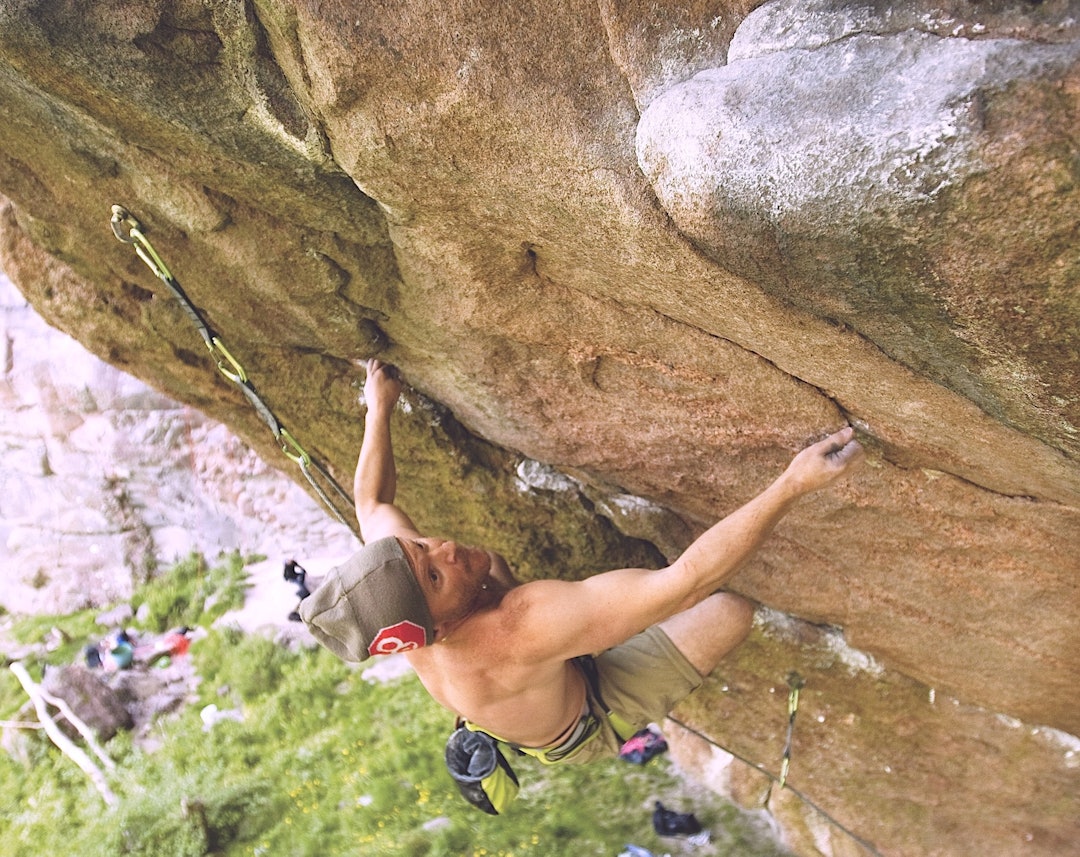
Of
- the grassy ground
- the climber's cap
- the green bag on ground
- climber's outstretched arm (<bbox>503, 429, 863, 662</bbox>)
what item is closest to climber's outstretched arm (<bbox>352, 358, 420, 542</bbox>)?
the climber's cap

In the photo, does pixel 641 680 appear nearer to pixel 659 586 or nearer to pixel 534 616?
A: pixel 534 616

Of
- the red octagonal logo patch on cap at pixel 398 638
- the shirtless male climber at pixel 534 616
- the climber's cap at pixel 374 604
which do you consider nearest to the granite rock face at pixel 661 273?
the shirtless male climber at pixel 534 616

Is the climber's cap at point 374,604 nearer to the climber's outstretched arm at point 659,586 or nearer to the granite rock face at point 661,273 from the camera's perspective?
the climber's outstretched arm at point 659,586

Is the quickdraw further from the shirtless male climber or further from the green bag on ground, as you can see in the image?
the green bag on ground

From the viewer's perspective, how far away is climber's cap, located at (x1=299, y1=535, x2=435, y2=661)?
Result: 95.3 inches

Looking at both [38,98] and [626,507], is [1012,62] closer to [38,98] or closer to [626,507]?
[38,98]

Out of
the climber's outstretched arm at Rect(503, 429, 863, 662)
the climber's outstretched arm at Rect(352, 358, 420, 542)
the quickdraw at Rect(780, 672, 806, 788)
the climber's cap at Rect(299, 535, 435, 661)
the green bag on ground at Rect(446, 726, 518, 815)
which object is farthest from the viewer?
the quickdraw at Rect(780, 672, 806, 788)

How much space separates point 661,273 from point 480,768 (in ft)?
7.50

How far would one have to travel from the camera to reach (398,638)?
2.47 meters

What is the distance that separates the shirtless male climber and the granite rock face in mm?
352

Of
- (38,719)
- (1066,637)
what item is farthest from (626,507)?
(38,719)

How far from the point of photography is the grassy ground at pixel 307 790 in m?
5.33

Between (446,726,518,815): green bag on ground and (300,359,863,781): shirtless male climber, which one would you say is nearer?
(300,359,863,781): shirtless male climber

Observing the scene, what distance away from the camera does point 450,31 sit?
175 centimetres
